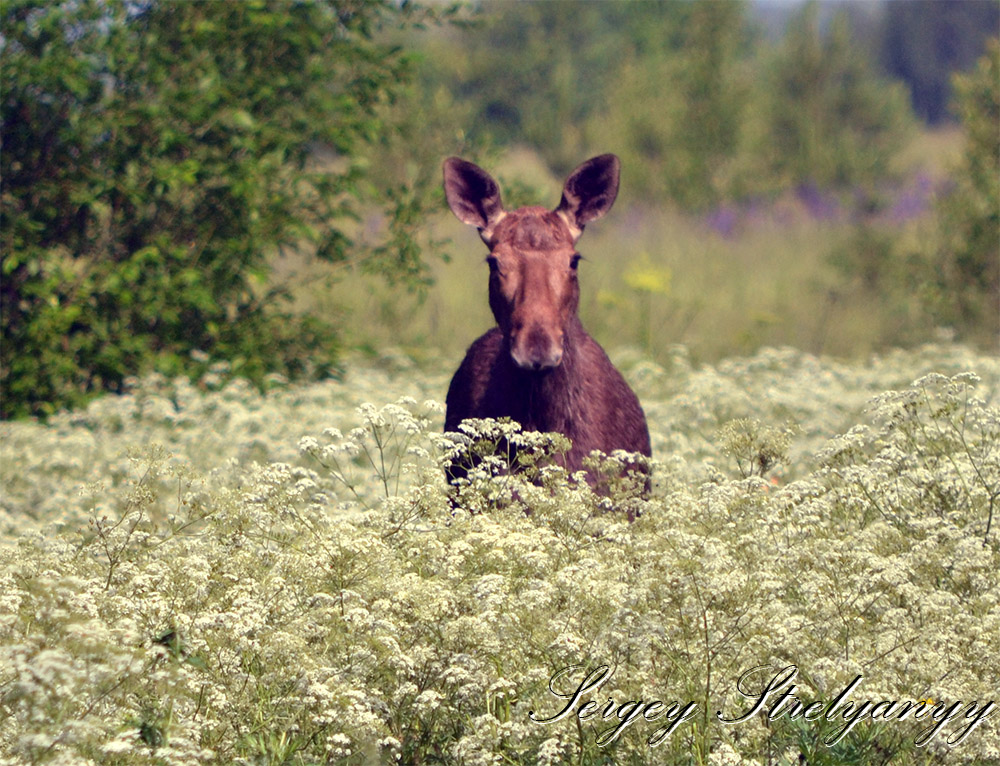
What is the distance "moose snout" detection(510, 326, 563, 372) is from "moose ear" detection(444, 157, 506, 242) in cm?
112

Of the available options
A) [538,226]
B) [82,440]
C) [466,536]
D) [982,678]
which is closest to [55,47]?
[82,440]

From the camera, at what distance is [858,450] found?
5.61 metres

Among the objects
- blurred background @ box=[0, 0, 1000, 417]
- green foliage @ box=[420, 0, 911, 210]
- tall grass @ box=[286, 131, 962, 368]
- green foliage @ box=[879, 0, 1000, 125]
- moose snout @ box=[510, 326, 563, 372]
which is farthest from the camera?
green foliage @ box=[879, 0, 1000, 125]

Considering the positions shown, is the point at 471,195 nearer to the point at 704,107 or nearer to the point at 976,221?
the point at 976,221

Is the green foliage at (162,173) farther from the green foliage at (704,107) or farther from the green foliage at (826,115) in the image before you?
the green foliage at (826,115)

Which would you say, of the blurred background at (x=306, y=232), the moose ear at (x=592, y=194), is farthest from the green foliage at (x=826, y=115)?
the moose ear at (x=592, y=194)

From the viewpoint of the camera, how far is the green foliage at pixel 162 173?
1010cm

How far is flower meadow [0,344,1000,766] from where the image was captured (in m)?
3.99

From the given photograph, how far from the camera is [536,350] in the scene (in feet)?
18.7

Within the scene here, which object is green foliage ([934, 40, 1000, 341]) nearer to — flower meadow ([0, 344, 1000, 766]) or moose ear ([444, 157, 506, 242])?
moose ear ([444, 157, 506, 242])

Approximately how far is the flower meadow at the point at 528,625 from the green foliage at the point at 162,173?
5485 mm

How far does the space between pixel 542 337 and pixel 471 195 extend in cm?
138

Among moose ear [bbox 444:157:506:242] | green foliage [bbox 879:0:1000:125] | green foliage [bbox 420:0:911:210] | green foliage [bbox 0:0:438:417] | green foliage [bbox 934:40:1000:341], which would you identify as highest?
green foliage [bbox 879:0:1000:125]

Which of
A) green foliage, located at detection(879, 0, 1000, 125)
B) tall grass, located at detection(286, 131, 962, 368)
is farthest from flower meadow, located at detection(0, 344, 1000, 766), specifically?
green foliage, located at detection(879, 0, 1000, 125)
